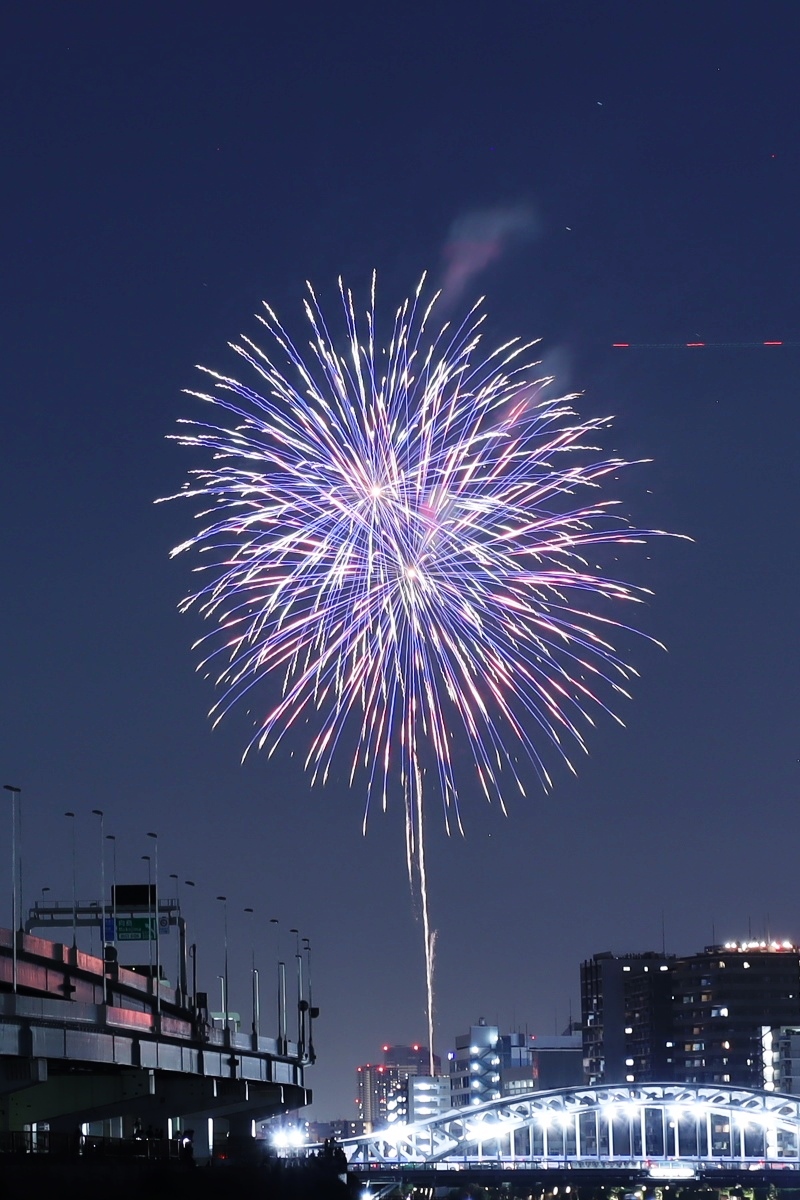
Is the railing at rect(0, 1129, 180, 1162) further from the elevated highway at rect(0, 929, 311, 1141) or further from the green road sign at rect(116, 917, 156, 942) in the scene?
the green road sign at rect(116, 917, 156, 942)

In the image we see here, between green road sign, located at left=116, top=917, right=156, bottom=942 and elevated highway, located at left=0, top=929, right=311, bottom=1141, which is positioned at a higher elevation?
green road sign, located at left=116, top=917, right=156, bottom=942

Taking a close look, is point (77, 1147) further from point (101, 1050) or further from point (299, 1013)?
point (299, 1013)

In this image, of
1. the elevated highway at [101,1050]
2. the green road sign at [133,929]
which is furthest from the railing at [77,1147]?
the green road sign at [133,929]

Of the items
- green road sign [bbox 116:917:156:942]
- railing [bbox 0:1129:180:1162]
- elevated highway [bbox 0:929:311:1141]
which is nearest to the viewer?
railing [bbox 0:1129:180:1162]

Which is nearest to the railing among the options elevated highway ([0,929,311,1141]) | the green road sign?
elevated highway ([0,929,311,1141])

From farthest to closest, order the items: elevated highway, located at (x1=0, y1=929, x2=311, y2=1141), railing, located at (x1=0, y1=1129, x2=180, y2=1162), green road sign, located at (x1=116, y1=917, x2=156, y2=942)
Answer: green road sign, located at (x1=116, y1=917, x2=156, y2=942), elevated highway, located at (x1=0, y1=929, x2=311, y2=1141), railing, located at (x1=0, y1=1129, x2=180, y2=1162)

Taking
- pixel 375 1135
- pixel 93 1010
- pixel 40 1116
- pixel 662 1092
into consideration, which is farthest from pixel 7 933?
pixel 662 1092

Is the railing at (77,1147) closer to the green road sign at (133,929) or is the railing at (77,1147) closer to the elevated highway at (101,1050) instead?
the elevated highway at (101,1050)

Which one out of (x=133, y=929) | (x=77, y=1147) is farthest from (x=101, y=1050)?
(x=133, y=929)
